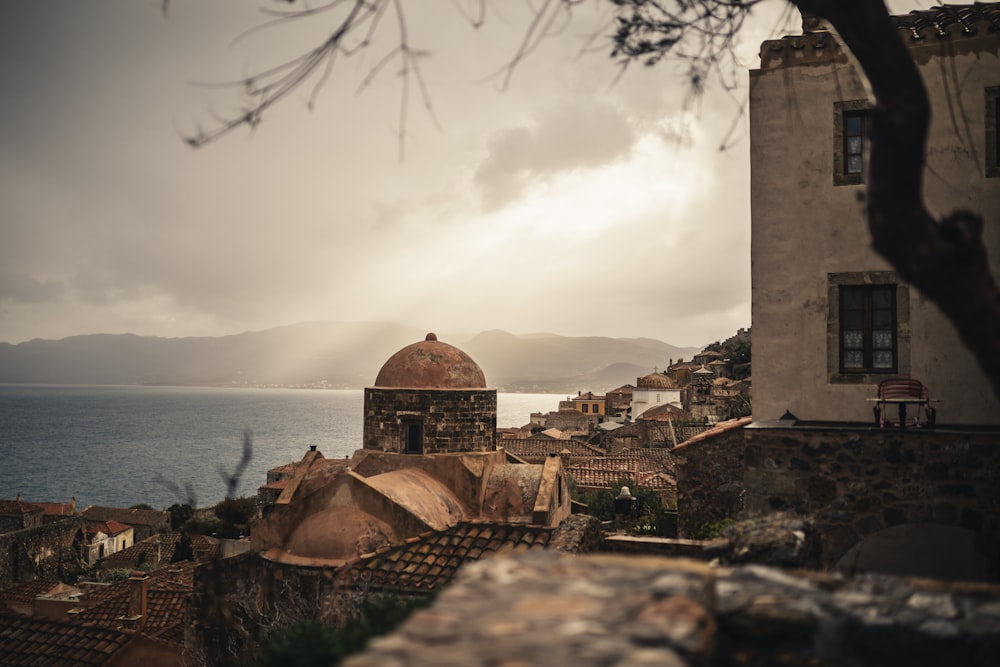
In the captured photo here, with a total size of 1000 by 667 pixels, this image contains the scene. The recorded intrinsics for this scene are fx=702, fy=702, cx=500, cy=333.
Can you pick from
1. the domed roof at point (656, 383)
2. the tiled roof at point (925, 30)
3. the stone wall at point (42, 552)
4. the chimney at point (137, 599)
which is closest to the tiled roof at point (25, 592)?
the chimney at point (137, 599)

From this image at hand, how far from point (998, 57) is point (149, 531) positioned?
58.7 metres

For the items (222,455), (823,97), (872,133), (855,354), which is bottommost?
(222,455)

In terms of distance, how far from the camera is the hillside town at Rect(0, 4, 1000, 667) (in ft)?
10.3

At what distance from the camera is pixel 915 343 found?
1102 cm

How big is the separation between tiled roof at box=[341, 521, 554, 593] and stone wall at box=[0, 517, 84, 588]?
3600cm

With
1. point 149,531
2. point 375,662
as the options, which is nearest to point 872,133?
point 375,662

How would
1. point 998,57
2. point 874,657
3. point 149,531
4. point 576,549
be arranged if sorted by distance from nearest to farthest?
point 874,657 < point 576,549 < point 998,57 < point 149,531

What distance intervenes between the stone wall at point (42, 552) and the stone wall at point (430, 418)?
102 feet

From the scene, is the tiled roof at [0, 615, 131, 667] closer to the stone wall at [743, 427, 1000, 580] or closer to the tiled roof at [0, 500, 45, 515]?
the stone wall at [743, 427, 1000, 580]

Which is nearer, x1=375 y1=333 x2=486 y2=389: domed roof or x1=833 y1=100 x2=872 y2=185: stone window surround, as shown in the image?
x1=833 y1=100 x2=872 y2=185: stone window surround

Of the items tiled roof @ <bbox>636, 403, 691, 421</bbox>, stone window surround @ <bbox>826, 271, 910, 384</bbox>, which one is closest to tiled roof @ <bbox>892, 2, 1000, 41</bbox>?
stone window surround @ <bbox>826, 271, 910, 384</bbox>

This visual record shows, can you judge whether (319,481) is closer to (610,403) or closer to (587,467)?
(587,467)

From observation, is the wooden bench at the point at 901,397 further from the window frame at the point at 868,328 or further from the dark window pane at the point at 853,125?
the dark window pane at the point at 853,125

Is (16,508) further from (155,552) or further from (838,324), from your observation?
(838,324)
